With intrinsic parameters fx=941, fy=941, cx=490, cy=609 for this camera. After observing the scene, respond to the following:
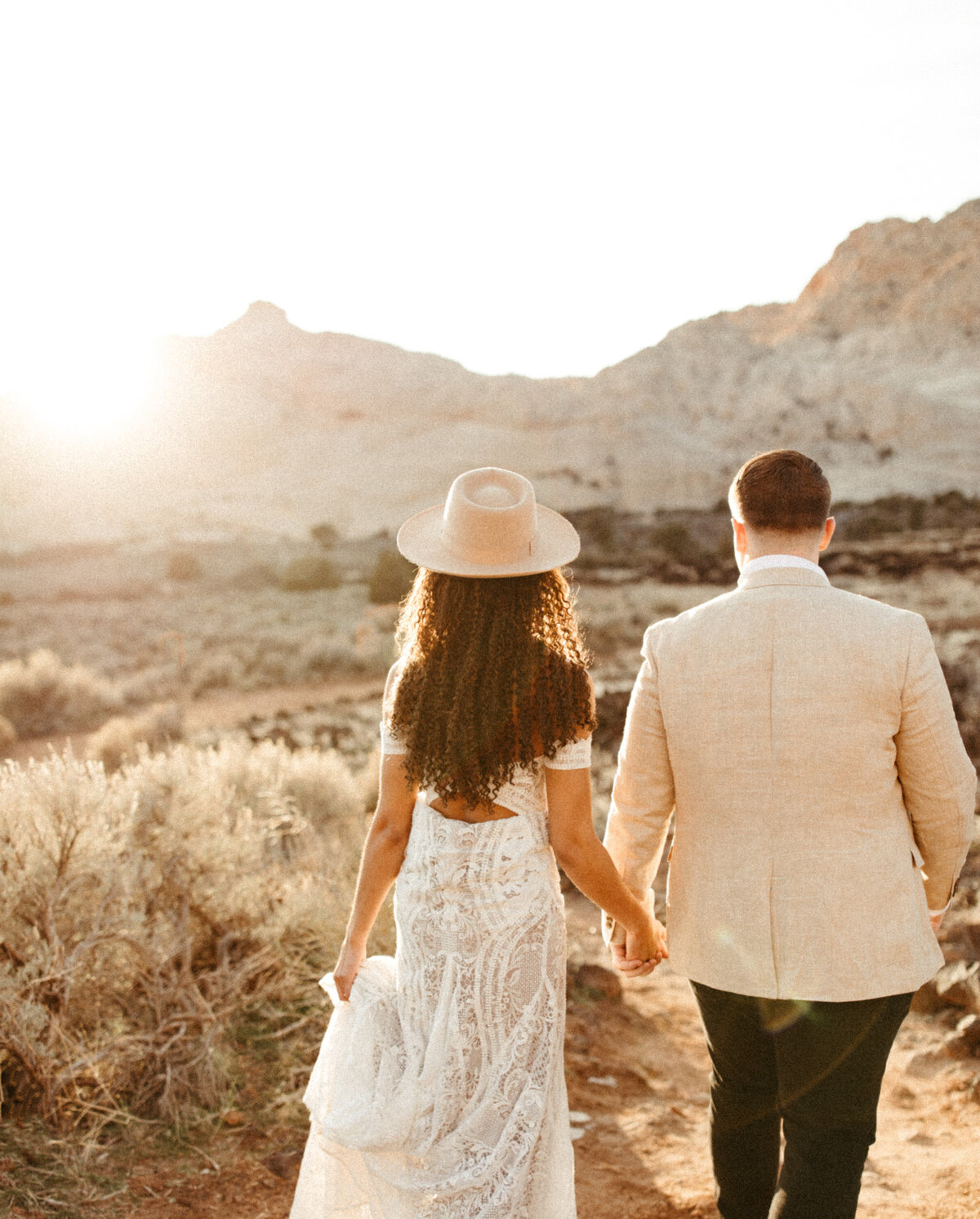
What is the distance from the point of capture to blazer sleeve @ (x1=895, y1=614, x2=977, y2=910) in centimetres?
197

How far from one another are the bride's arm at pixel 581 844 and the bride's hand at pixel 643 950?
0.07 meters

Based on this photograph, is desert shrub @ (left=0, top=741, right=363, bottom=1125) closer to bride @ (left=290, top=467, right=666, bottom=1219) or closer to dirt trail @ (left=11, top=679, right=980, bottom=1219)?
dirt trail @ (left=11, top=679, right=980, bottom=1219)

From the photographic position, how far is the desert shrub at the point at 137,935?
3.26 m

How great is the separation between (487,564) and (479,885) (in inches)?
28.9

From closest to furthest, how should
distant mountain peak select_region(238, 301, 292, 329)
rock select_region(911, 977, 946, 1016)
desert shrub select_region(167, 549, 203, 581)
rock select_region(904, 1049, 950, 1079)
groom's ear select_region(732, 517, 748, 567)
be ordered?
groom's ear select_region(732, 517, 748, 567)
rock select_region(904, 1049, 950, 1079)
rock select_region(911, 977, 946, 1016)
desert shrub select_region(167, 549, 203, 581)
distant mountain peak select_region(238, 301, 292, 329)

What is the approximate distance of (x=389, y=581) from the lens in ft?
83.8

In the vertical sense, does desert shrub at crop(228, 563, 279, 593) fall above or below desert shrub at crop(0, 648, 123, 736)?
above

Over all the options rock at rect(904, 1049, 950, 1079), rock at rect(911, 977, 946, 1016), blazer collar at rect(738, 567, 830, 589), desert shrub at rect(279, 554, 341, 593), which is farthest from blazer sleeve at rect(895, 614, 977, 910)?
desert shrub at rect(279, 554, 341, 593)

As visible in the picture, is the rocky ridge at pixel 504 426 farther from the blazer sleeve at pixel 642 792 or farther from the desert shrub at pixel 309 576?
the blazer sleeve at pixel 642 792

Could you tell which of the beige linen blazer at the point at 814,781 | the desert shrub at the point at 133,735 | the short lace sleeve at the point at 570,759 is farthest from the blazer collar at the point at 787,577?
the desert shrub at the point at 133,735

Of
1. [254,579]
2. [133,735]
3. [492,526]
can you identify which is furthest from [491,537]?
[254,579]

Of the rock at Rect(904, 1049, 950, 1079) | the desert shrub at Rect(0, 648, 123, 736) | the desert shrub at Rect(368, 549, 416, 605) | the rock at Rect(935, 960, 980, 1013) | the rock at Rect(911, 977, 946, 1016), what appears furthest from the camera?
the desert shrub at Rect(368, 549, 416, 605)

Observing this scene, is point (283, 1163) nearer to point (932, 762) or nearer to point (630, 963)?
point (630, 963)

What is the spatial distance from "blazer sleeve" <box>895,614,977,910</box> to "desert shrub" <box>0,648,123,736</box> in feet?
39.8
